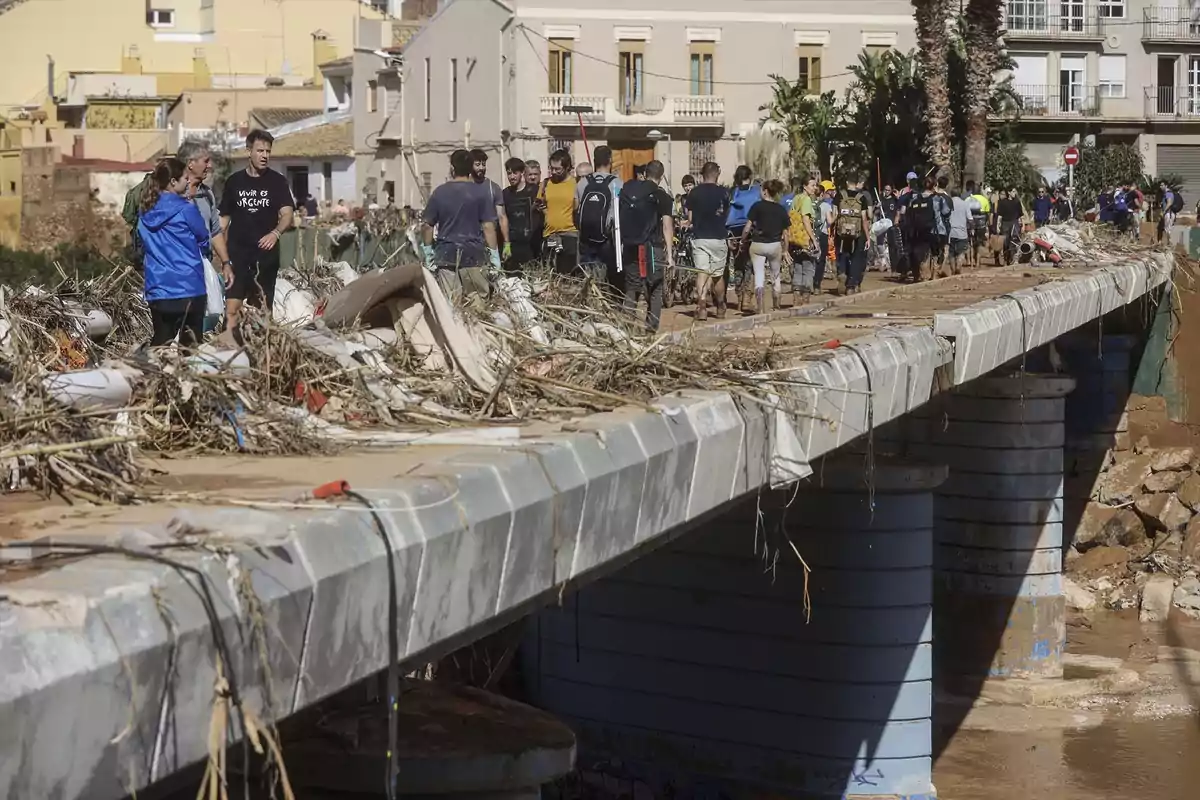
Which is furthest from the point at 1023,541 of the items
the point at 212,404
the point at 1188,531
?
the point at 212,404


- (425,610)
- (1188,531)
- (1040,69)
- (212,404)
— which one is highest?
(1040,69)

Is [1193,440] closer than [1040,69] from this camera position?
Yes

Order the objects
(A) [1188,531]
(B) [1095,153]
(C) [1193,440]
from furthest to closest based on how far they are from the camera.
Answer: (B) [1095,153], (C) [1193,440], (A) [1188,531]

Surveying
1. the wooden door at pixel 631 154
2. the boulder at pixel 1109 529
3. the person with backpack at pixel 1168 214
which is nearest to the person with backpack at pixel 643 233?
the boulder at pixel 1109 529

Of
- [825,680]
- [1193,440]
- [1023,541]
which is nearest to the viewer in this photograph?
[825,680]

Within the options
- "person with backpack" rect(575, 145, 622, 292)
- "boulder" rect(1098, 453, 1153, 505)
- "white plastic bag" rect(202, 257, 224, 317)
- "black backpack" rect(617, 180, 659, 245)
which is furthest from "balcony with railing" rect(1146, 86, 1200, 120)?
"white plastic bag" rect(202, 257, 224, 317)

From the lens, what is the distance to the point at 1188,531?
29250 mm

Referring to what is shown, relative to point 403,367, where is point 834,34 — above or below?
above

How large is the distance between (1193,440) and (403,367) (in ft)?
85.7

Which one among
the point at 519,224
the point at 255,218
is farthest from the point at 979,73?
the point at 255,218

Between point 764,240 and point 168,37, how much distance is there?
54.7 m

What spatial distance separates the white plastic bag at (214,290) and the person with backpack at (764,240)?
6.59m

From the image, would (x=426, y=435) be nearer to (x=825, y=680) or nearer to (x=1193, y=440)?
(x=825, y=680)

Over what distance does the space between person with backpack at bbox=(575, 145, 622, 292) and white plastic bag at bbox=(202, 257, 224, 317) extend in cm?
280
